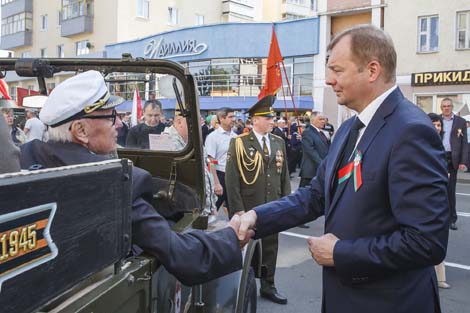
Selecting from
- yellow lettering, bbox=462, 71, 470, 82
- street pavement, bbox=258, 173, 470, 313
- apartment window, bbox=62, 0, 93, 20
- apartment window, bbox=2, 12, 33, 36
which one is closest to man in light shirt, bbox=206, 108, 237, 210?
street pavement, bbox=258, 173, 470, 313

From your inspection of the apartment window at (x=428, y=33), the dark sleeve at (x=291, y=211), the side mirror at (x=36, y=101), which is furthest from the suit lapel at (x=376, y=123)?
the apartment window at (x=428, y=33)

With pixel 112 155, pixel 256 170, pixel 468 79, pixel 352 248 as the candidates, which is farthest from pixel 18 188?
pixel 468 79

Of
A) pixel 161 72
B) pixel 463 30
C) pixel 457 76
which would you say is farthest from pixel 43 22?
pixel 161 72

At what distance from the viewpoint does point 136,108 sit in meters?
3.33

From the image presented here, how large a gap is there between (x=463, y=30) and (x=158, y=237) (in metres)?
21.0

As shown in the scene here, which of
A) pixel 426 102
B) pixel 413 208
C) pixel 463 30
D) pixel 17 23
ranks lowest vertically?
pixel 413 208

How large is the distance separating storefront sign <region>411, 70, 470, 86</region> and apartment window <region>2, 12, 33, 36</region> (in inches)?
1391

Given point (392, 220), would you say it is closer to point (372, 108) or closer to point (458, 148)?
point (372, 108)

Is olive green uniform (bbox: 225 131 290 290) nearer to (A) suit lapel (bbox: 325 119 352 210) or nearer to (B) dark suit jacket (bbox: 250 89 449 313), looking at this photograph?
(A) suit lapel (bbox: 325 119 352 210)

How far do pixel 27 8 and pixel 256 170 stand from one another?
44.6 meters

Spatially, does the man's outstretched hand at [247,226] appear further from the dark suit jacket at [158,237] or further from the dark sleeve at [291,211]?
the dark suit jacket at [158,237]

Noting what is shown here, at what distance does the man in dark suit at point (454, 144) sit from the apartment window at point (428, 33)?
14316 mm

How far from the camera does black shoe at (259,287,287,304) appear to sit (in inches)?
176

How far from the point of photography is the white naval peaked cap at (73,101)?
1941mm
